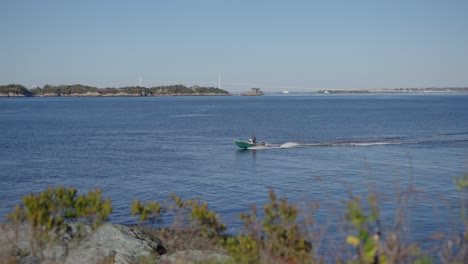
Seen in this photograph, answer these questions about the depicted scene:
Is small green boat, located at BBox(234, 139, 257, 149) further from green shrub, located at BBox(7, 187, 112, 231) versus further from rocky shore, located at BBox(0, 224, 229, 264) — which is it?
green shrub, located at BBox(7, 187, 112, 231)

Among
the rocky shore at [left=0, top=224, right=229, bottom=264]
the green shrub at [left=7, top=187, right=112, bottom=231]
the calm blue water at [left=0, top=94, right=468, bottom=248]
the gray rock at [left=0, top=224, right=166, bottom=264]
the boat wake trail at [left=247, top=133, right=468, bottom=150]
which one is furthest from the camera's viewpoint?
the boat wake trail at [left=247, top=133, right=468, bottom=150]

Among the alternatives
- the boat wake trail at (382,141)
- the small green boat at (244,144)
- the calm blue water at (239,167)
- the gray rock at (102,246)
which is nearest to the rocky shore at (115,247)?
the gray rock at (102,246)

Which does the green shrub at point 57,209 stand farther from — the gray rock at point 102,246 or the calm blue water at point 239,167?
the calm blue water at point 239,167

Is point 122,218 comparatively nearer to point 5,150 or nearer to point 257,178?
point 257,178

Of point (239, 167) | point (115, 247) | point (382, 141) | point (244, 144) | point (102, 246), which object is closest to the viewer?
point (102, 246)

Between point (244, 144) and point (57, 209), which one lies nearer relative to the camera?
point (57, 209)

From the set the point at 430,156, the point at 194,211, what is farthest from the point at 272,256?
the point at 430,156

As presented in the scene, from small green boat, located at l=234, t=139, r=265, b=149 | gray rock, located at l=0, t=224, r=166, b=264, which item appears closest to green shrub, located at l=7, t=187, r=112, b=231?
gray rock, located at l=0, t=224, r=166, b=264

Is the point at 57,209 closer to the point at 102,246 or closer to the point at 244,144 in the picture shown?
the point at 102,246

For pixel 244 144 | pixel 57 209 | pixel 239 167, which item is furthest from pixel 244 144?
pixel 57 209

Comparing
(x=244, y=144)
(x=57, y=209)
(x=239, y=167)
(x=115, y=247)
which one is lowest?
(x=239, y=167)

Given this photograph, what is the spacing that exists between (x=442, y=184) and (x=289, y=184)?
922 cm

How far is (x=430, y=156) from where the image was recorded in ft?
145

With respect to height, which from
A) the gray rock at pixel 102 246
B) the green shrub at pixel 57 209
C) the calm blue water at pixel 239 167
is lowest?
the calm blue water at pixel 239 167
